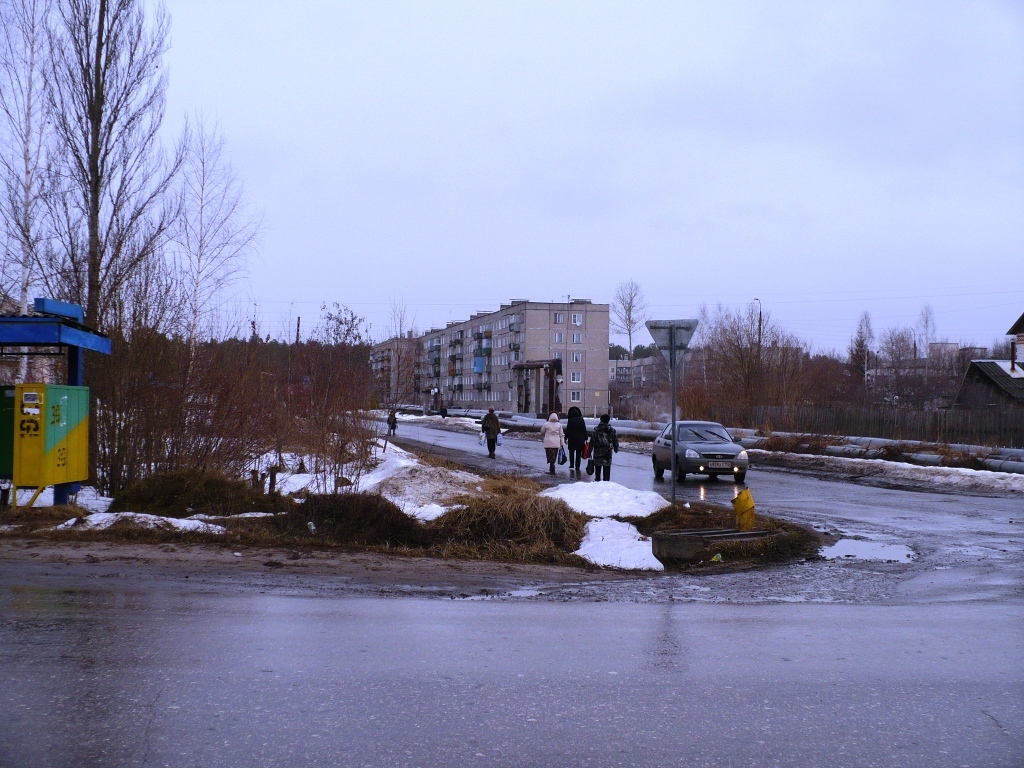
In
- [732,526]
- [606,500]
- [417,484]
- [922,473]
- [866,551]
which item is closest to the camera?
[866,551]

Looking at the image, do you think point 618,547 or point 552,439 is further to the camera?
point 552,439

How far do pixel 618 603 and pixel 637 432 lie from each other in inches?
1423

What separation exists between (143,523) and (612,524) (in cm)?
619

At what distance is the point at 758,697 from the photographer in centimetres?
493

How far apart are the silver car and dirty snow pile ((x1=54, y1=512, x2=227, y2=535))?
14483 mm

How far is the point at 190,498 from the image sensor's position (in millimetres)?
12305

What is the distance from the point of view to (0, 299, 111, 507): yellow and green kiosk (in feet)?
36.6

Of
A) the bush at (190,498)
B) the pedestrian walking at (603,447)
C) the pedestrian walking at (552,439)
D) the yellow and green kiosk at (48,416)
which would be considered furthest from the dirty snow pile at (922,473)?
the yellow and green kiosk at (48,416)

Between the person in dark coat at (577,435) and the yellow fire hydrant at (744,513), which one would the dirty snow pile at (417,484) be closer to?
the yellow fire hydrant at (744,513)

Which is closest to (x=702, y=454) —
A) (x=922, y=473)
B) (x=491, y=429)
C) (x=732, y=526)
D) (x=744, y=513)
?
(x=922, y=473)

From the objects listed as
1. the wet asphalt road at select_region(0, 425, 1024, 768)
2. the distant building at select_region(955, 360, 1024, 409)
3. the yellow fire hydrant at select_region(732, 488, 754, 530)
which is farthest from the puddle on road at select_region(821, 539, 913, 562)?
the distant building at select_region(955, 360, 1024, 409)

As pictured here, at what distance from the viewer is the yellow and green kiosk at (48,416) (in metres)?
11.1

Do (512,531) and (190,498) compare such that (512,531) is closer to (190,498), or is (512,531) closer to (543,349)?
(190,498)

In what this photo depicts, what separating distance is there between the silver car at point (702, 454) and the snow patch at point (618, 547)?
444 inches
